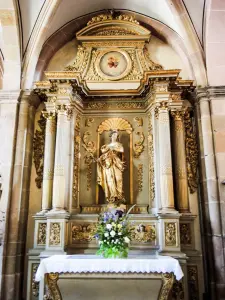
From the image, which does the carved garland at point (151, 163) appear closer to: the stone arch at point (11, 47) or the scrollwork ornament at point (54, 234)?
the scrollwork ornament at point (54, 234)

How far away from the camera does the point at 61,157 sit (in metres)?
6.61

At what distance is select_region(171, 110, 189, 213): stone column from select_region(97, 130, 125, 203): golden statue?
1.30 meters

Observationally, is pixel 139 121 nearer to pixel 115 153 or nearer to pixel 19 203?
pixel 115 153

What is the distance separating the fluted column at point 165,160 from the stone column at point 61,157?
7.07ft

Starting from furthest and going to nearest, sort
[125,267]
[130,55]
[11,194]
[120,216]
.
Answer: [130,55] → [11,194] → [120,216] → [125,267]

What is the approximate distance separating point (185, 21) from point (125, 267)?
5951 mm

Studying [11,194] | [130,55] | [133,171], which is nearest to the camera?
[11,194]

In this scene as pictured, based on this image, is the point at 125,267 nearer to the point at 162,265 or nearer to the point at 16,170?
the point at 162,265

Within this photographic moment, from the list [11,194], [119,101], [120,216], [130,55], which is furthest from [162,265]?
[130,55]

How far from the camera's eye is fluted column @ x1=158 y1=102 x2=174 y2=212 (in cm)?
634

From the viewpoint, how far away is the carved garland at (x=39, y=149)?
23.5 feet

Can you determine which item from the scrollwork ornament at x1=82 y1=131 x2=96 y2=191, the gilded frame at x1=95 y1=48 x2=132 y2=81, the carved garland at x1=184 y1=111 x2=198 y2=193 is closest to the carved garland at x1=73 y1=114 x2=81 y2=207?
the scrollwork ornament at x1=82 y1=131 x2=96 y2=191

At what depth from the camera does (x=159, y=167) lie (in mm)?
6641

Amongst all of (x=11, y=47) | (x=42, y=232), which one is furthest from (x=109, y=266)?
(x=11, y=47)
